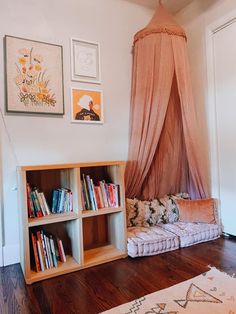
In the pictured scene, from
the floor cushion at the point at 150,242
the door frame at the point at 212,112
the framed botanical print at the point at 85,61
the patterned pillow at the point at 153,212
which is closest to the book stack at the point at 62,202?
the floor cushion at the point at 150,242

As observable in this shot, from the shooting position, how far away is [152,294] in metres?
1.55

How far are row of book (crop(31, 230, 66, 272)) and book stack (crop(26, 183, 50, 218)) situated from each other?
145 millimetres

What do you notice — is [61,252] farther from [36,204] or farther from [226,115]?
[226,115]

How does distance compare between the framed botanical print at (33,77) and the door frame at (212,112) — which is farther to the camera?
the door frame at (212,112)

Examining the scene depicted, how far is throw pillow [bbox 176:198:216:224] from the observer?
8.26 feet

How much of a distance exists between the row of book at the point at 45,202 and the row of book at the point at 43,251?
0.53ft

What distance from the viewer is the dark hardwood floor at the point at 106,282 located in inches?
58.6

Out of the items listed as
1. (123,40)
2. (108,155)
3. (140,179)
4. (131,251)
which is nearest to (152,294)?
(131,251)

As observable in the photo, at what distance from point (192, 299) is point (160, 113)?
1.61m

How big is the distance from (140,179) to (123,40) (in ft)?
4.99

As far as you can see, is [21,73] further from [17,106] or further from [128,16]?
[128,16]

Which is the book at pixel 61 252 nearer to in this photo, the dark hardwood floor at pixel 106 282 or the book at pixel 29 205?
the dark hardwood floor at pixel 106 282

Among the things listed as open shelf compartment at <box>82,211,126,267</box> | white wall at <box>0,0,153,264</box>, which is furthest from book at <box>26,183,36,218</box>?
open shelf compartment at <box>82,211,126,267</box>

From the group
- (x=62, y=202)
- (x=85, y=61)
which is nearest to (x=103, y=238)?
(x=62, y=202)
